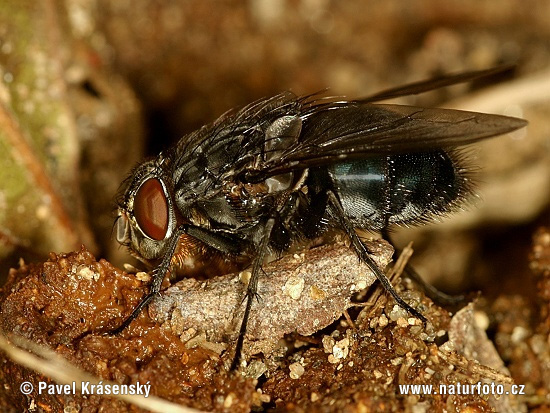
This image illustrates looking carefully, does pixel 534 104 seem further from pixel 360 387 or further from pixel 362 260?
pixel 360 387

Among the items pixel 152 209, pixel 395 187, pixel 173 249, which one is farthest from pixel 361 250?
pixel 152 209

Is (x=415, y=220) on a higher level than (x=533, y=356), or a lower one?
higher

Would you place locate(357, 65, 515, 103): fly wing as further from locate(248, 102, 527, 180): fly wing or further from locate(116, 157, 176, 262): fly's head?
locate(116, 157, 176, 262): fly's head

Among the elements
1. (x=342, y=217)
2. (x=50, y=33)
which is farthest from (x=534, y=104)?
(x=50, y=33)

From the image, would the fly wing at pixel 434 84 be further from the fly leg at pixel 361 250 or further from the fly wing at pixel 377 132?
the fly leg at pixel 361 250

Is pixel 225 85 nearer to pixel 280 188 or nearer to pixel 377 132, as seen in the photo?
pixel 280 188

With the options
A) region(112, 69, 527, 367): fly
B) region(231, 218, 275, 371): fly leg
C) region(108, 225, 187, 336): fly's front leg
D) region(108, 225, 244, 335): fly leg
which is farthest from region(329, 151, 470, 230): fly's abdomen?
region(108, 225, 187, 336): fly's front leg

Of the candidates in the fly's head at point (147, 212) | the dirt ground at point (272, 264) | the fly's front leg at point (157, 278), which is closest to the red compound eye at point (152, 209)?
the fly's head at point (147, 212)
